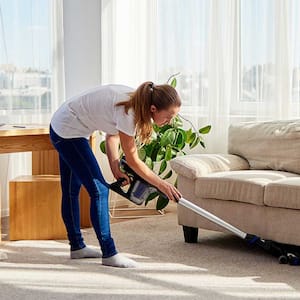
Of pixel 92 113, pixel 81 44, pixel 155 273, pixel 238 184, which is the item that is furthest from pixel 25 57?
pixel 155 273

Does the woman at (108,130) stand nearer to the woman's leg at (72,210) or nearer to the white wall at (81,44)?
the woman's leg at (72,210)

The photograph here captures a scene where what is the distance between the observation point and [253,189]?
11.2 ft

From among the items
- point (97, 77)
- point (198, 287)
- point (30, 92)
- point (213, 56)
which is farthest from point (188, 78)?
point (198, 287)

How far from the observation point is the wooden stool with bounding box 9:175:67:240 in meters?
4.04

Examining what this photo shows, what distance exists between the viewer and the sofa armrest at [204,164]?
373cm

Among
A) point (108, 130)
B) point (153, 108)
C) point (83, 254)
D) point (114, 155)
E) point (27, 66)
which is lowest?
point (83, 254)

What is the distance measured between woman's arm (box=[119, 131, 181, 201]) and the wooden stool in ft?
3.85

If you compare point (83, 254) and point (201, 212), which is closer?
point (201, 212)

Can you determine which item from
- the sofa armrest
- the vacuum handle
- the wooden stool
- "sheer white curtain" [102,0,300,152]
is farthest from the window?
the vacuum handle

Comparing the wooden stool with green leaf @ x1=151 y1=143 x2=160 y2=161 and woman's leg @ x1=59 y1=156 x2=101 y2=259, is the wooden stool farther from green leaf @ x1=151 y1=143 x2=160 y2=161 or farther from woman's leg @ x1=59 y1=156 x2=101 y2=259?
green leaf @ x1=151 y1=143 x2=160 y2=161

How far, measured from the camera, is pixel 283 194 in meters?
3.27

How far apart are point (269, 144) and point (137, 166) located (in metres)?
1.20

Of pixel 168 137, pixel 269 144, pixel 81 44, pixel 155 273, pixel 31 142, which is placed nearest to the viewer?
pixel 155 273

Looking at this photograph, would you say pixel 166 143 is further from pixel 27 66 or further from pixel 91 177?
pixel 91 177
